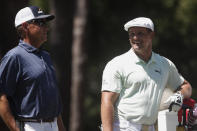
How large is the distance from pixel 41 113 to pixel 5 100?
322 mm

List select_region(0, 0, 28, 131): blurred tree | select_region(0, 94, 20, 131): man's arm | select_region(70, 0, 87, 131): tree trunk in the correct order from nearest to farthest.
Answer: select_region(0, 94, 20, 131): man's arm, select_region(0, 0, 28, 131): blurred tree, select_region(70, 0, 87, 131): tree trunk

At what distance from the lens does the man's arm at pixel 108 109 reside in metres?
7.12

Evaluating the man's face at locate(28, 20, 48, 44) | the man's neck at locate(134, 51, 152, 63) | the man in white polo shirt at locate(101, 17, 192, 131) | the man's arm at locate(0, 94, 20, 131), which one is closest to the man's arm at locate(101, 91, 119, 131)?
the man in white polo shirt at locate(101, 17, 192, 131)

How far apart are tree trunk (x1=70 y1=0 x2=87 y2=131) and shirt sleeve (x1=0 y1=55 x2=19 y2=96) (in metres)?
14.1

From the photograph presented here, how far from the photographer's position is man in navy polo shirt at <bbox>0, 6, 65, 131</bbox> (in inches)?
259

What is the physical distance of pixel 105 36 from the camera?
25047 mm

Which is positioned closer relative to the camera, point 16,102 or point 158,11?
point 16,102

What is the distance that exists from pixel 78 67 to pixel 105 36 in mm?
4342

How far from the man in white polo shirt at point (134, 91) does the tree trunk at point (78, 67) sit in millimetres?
13404

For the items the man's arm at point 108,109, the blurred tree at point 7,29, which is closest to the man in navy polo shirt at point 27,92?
the man's arm at point 108,109

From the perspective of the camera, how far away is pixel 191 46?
25.2 m

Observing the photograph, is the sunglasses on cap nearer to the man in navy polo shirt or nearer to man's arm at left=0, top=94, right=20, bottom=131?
the man in navy polo shirt

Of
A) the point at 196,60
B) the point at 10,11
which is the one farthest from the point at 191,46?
the point at 10,11

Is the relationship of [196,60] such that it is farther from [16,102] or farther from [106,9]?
[16,102]
